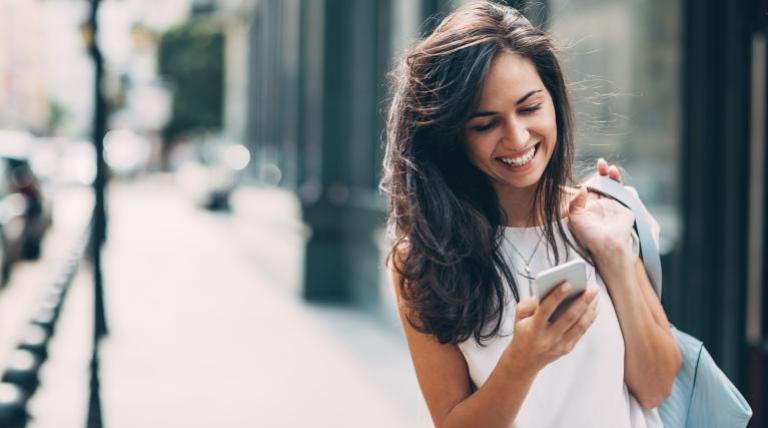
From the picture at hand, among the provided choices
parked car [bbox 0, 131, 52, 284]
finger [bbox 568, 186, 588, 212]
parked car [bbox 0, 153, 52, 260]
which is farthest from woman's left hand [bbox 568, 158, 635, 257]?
parked car [bbox 0, 153, 52, 260]

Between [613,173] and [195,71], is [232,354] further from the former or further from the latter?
[195,71]

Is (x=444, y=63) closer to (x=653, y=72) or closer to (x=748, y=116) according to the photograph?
(x=748, y=116)

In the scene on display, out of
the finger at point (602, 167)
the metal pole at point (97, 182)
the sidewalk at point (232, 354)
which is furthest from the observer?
the sidewalk at point (232, 354)

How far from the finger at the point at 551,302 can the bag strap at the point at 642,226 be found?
1.55 feet

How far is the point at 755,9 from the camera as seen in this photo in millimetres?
4926

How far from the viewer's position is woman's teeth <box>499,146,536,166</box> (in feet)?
6.88

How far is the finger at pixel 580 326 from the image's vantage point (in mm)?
1839

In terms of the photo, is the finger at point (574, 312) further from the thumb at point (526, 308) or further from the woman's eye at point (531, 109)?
the woman's eye at point (531, 109)

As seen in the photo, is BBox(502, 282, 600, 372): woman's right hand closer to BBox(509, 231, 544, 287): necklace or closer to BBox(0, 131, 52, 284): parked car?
BBox(509, 231, 544, 287): necklace

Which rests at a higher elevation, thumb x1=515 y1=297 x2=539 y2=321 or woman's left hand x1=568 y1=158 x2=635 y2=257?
woman's left hand x1=568 y1=158 x2=635 y2=257

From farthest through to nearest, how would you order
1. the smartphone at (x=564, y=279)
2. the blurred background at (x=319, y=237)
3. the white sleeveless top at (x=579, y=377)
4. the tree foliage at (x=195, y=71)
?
the tree foliage at (x=195, y=71) → the blurred background at (x=319, y=237) → the white sleeveless top at (x=579, y=377) → the smartphone at (x=564, y=279)

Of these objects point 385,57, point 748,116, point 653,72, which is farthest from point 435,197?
point 385,57

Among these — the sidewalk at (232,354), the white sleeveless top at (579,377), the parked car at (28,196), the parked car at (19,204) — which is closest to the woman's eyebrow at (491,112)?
the white sleeveless top at (579,377)

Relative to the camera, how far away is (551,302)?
5.86 ft
